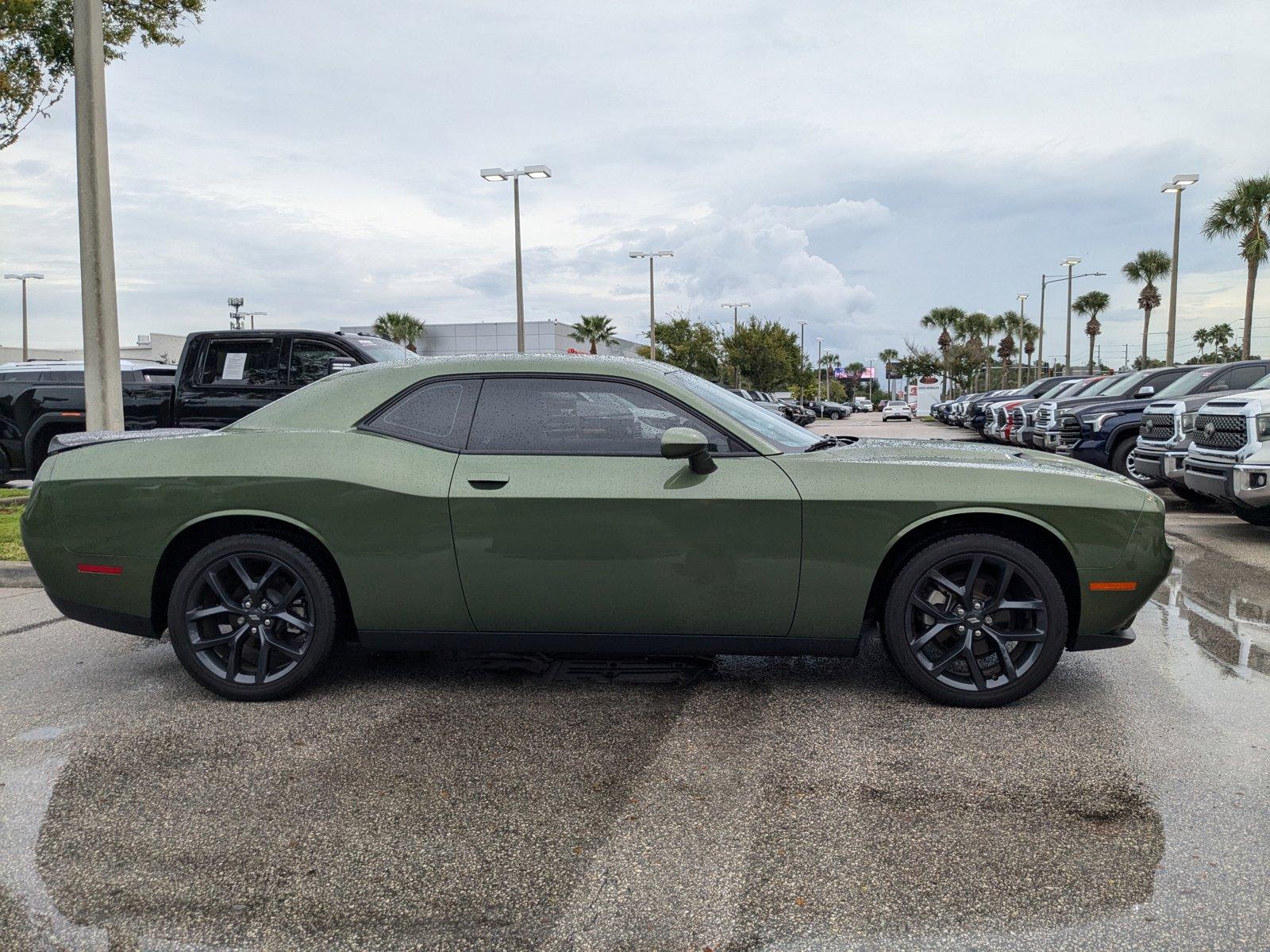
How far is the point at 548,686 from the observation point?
14.3 feet

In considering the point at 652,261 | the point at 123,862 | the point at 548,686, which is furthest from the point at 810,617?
the point at 652,261

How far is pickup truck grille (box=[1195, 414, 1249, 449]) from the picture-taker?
8.26 meters

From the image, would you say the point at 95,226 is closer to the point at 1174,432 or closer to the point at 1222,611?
the point at 1222,611

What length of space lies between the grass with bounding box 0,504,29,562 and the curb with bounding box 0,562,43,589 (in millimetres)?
128

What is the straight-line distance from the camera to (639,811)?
3080 mm

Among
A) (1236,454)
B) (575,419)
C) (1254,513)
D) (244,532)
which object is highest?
(575,419)

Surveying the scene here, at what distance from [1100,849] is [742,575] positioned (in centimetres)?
158

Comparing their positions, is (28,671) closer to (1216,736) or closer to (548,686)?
(548,686)

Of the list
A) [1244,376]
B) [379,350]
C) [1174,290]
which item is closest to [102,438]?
[379,350]

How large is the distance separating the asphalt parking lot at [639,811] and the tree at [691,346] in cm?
5431

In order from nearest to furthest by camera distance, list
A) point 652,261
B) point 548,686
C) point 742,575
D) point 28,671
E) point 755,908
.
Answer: point 755,908 < point 742,575 < point 548,686 < point 28,671 < point 652,261

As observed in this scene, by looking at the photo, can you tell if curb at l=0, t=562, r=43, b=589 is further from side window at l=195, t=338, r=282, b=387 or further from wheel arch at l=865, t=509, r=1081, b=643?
wheel arch at l=865, t=509, r=1081, b=643

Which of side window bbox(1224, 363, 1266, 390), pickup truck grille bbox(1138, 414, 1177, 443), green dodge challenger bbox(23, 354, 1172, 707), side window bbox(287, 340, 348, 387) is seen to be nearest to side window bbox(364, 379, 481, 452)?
green dodge challenger bbox(23, 354, 1172, 707)

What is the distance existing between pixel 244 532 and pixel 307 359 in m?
5.91
